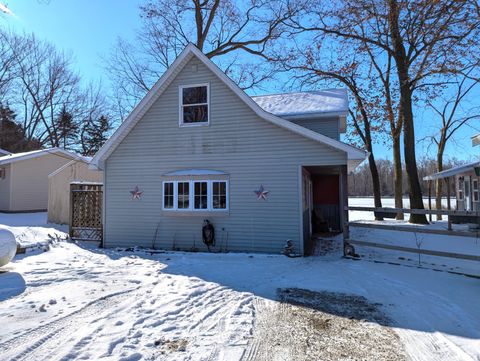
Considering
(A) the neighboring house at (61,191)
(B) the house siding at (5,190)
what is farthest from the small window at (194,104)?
(B) the house siding at (5,190)

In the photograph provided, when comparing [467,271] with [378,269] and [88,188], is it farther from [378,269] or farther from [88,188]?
[88,188]

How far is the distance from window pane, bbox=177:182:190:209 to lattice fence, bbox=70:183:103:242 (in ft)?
10.8

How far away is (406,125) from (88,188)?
55.7 feet

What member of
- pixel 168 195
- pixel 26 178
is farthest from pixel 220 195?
pixel 26 178

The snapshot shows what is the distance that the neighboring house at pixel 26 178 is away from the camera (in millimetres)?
21438

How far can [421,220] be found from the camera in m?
17.7

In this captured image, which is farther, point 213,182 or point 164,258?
point 213,182

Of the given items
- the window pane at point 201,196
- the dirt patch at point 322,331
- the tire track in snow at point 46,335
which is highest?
the window pane at point 201,196

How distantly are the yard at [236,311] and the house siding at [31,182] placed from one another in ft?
53.9

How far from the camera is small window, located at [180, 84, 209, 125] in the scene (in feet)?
34.7

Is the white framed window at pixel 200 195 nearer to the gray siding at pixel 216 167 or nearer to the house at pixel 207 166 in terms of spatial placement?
the house at pixel 207 166

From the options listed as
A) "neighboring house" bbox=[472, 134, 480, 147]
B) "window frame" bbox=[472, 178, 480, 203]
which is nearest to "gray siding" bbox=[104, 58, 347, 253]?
"neighboring house" bbox=[472, 134, 480, 147]

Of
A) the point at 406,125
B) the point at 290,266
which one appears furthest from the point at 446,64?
the point at 290,266

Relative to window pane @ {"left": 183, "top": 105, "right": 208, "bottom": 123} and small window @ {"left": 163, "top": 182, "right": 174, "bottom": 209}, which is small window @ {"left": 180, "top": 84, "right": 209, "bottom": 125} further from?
small window @ {"left": 163, "top": 182, "right": 174, "bottom": 209}
